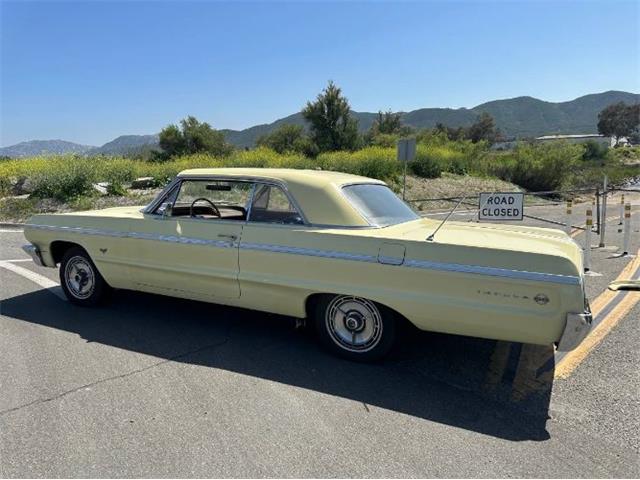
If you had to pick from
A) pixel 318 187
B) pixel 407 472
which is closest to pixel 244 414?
pixel 407 472

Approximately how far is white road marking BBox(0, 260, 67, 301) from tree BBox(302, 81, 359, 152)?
115 feet

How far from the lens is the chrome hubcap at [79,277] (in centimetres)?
530

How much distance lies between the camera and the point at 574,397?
139 inches

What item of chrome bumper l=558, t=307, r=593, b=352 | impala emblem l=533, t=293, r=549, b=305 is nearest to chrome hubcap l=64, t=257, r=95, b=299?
impala emblem l=533, t=293, r=549, b=305

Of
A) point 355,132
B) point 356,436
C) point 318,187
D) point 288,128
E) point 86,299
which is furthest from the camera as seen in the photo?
point 288,128

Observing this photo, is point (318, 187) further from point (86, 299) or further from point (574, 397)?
point (86, 299)

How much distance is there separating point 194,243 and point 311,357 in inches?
59.8

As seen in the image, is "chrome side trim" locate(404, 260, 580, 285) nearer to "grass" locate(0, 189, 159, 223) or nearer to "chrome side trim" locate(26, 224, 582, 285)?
"chrome side trim" locate(26, 224, 582, 285)

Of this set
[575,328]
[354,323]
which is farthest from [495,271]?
[354,323]

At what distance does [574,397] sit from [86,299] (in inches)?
190

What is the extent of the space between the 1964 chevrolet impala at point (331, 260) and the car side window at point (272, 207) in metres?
0.01

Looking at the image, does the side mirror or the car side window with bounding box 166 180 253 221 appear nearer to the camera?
the car side window with bounding box 166 180 253 221

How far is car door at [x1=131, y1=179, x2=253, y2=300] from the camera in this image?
4.40 meters

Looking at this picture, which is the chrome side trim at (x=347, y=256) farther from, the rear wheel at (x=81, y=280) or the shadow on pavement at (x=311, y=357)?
the shadow on pavement at (x=311, y=357)
